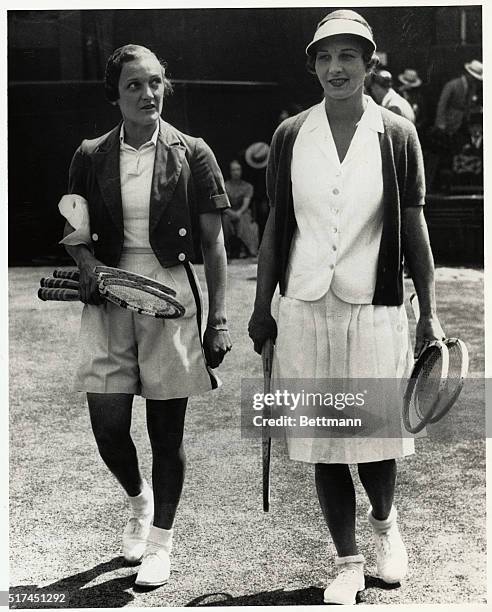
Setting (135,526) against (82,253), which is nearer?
(82,253)

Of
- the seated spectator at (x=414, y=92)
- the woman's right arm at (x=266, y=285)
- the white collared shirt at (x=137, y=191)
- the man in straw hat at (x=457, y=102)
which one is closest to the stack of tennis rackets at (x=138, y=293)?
the white collared shirt at (x=137, y=191)

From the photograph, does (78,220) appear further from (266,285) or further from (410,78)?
(410,78)

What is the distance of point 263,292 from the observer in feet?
11.6

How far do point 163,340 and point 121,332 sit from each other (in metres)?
0.15

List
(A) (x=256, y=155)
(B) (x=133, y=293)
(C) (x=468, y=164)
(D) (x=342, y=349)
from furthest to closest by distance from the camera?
(C) (x=468, y=164), (A) (x=256, y=155), (B) (x=133, y=293), (D) (x=342, y=349)

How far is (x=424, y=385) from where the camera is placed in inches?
139

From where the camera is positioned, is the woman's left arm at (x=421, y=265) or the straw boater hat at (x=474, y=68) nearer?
the woman's left arm at (x=421, y=265)

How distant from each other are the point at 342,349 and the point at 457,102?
406 centimetres

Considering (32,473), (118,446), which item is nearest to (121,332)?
(118,446)

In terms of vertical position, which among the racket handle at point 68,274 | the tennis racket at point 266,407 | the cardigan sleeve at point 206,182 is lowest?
the tennis racket at point 266,407

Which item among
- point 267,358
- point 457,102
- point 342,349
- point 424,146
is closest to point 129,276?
point 267,358

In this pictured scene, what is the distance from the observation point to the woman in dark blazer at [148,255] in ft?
11.7

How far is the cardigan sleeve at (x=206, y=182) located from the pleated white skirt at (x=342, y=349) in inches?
17.1

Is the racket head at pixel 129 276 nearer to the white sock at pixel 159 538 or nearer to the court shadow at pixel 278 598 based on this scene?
the white sock at pixel 159 538
